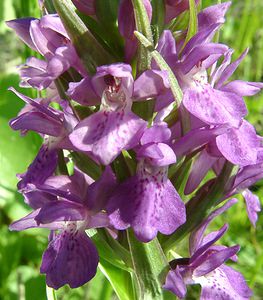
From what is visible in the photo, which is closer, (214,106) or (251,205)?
(214,106)

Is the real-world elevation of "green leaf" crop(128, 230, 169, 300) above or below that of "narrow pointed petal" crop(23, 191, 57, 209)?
below

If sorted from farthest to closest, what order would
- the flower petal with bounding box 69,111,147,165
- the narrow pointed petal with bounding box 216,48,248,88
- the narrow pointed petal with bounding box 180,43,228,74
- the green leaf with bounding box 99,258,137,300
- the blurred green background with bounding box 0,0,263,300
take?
the blurred green background with bounding box 0,0,263,300
the green leaf with bounding box 99,258,137,300
the narrow pointed petal with bounding box 216,48,248,88
the narrow pointed petal with bounding box 180,43,228,74
the flower petal with bounding box 69,111,147,165

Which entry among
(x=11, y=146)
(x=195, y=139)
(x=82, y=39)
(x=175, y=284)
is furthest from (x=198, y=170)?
(x=11, y=146)

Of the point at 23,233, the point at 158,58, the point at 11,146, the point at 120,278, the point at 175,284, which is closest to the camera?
the point at 158,58

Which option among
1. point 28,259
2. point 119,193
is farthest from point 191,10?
point 28,259

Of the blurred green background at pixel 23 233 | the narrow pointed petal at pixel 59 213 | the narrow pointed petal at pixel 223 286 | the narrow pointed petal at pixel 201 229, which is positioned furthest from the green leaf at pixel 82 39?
the blurred green background at pixel 23 233

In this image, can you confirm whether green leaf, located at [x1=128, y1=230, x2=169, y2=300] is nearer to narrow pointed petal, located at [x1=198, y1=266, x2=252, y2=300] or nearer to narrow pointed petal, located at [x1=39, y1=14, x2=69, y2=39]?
narrow pointed petal, located at [x1=198, y1=266, x2=252, y2=300]

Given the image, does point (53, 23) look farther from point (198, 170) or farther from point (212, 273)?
point (212, 273)

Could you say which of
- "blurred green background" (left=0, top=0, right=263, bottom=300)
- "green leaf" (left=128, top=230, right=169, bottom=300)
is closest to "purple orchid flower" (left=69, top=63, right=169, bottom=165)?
"green leaf" (left=128, top=230, right=169, bottom=300)
